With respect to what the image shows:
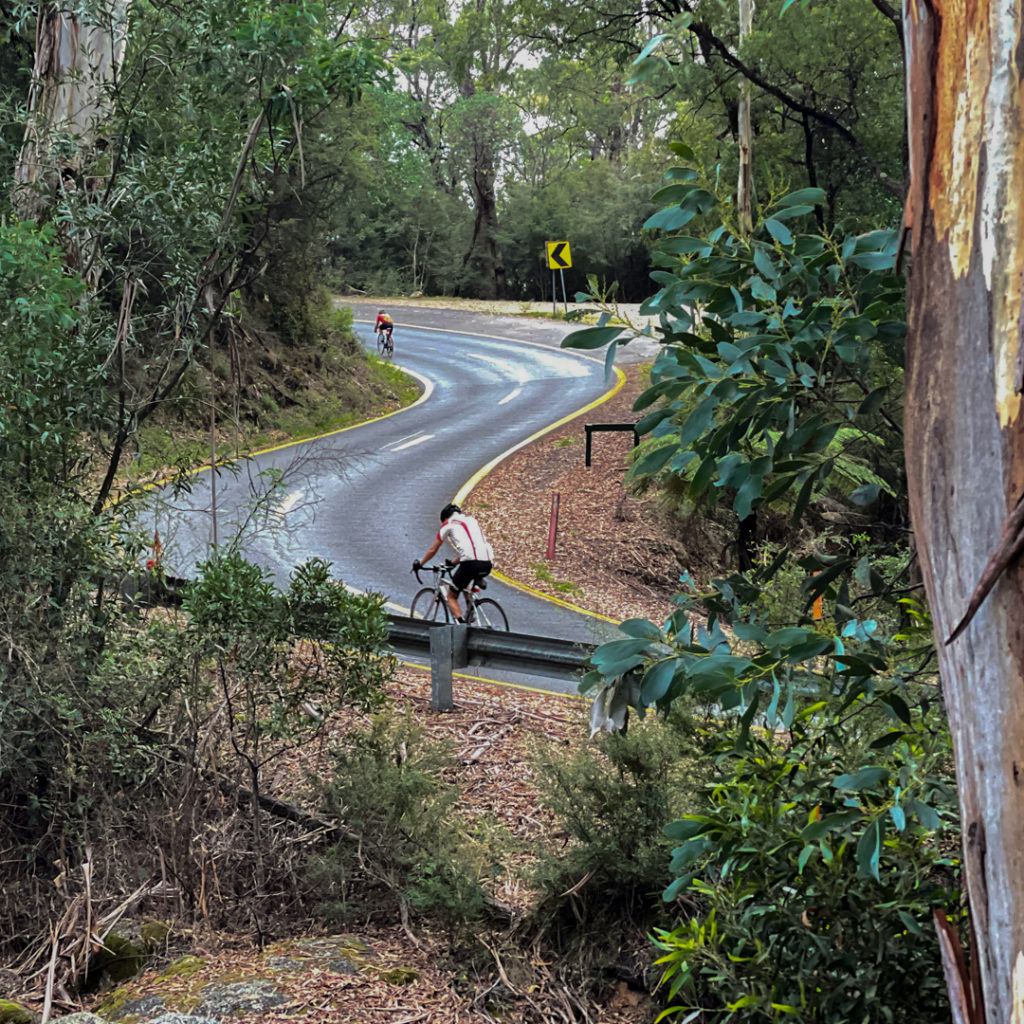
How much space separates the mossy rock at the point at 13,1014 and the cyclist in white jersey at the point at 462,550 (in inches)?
275

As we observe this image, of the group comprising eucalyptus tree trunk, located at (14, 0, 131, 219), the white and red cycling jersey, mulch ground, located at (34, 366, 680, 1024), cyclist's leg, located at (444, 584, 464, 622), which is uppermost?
eucalyptus tree trunk, located at (14, 0, 131, 219)

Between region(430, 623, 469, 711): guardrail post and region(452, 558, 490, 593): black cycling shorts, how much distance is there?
83.5 inches

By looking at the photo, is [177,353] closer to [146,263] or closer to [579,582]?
[146,263]

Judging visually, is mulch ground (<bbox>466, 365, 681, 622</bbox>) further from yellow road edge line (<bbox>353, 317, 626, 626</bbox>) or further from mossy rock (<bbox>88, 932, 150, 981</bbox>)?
mossy rock (<bbox>88, 932, 150, 981</bbox>)

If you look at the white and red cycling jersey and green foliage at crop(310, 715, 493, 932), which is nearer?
green foliage at crop(310, 715, 493, 932)

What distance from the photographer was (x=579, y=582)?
16422 millimetres

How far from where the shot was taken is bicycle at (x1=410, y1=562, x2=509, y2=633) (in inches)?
466

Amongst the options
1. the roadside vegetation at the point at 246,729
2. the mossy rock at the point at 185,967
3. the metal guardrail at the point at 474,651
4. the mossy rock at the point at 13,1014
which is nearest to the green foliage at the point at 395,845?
the roadside vegetation at the point at 246,729

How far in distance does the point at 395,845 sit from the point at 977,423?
4.98 meters

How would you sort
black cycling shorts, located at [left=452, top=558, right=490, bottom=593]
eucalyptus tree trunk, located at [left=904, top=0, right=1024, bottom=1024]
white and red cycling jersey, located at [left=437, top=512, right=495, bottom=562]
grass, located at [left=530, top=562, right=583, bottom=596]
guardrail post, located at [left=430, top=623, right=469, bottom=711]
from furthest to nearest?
grass, located at [left=530, top=562, right=583, bottom=596] < black cycling shorts, located at [left=452, top=558, right=490, bottom=593] < white and red cycling jersey, located at [left=437, top=512, right=495, bottom=562] < guardrail post, located at [left=430, top=623, right=469, bottom=711] < eucalyptus tree trunk, located at [left=904, top=0, right=1024, bottom=1024]

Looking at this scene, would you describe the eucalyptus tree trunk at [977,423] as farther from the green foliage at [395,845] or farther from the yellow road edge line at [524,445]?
the green foliage at [395,845]

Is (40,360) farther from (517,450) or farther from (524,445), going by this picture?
(524,445)

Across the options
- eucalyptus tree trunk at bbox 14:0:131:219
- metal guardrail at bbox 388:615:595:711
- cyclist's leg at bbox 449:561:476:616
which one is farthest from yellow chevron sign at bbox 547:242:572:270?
eucalyptus tree trunk at bbox 14:0:131:219

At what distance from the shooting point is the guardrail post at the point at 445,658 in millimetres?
9172
